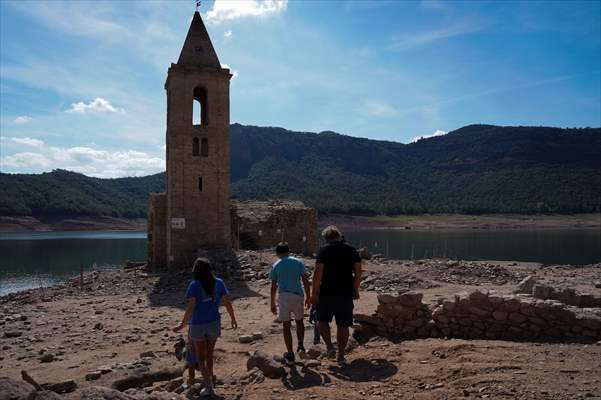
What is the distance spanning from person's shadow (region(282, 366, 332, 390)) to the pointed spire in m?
16.1

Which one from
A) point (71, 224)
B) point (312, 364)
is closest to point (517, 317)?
point (312, 364)

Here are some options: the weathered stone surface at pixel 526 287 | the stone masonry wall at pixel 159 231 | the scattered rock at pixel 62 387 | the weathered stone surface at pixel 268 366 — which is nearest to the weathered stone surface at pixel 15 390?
the scattered rock at pixel 62 387

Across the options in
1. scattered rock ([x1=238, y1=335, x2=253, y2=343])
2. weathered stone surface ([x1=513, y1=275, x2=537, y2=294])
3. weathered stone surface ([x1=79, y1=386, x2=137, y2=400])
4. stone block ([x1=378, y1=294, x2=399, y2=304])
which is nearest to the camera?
weathered stone surface ([x1=79, y1=386, x2=137, y2=400])

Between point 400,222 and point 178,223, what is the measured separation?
7061 centimetres

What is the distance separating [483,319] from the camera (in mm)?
7449

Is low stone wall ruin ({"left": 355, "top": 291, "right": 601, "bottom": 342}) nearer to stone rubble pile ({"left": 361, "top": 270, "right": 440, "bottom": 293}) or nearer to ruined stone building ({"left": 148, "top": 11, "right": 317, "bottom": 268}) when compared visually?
stone rubble pile ({"left": 361, "top": 270, "right": 440, "bottom": 293})

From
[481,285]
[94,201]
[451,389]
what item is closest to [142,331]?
[451,389]

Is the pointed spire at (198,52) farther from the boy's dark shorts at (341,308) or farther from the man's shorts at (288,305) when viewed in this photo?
the boy's dark shorts at (341,308)

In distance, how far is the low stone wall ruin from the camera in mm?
6922

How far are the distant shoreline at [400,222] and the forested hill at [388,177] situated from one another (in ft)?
6.42

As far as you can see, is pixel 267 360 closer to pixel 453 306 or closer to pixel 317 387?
pixel 317 387

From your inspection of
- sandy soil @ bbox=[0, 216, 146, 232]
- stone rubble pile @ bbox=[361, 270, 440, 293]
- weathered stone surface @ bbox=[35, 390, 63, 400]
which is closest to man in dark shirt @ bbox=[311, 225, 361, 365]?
weathered stone surface @ bbox=[35, 390, 63, 400]

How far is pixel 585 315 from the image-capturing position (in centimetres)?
689

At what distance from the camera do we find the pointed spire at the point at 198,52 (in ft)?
66.2
